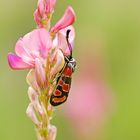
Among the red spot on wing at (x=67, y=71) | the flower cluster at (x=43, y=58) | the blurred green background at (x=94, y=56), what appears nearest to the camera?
the flower cluster at (x=43, y=58)

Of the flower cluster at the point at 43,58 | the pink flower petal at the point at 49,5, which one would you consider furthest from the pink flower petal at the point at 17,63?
the pink flower petal at the point at 49,5

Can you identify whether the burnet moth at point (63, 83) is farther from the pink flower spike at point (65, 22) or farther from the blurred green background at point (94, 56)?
the blurred green background at point (94, 56)

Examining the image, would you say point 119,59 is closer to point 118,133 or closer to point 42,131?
point 118,133

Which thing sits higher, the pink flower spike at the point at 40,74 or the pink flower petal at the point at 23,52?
the pink flower petal at the point at 23,52

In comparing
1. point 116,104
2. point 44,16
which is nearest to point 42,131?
point 44,16

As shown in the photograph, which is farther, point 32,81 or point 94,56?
point 94,56

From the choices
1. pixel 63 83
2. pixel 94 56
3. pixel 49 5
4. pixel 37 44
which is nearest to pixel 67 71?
pixel 63 83

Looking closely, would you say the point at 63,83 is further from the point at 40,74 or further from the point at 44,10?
the point at 44,10

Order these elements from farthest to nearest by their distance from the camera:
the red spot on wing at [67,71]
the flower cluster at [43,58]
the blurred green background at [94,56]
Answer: the blurred green background at [94,56] → the red spot on wing at [67,71] → the flower cluster at [43,58]
